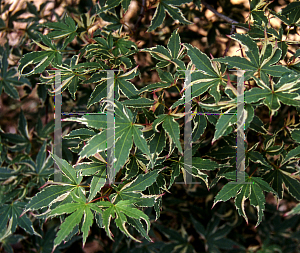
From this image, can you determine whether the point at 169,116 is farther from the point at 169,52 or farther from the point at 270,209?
the point at 270,209

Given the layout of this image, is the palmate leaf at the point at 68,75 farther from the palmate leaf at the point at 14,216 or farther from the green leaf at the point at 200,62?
the palmate leaf at the point at 14,216

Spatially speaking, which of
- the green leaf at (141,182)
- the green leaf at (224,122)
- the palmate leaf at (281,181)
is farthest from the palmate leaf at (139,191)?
the palmate leaf at (281,181)

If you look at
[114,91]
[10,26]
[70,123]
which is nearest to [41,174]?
[70,123]

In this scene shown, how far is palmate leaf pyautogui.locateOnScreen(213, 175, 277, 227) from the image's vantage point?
82 cm

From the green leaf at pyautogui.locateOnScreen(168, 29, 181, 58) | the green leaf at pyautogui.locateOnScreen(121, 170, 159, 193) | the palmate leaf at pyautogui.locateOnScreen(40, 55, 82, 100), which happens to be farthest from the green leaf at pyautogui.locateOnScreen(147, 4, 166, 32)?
the green leaf at pyautogui.locateOnScreen(121, 170, 159, 193)

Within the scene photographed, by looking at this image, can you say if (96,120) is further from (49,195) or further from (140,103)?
(49,195)

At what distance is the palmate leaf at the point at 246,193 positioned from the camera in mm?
822

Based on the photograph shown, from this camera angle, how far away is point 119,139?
29.3 inches

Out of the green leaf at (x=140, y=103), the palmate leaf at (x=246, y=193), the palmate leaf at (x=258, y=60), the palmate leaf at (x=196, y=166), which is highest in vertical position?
the palmate leaf at (x=258, y=60)

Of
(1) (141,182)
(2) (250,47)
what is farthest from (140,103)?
(2) (250,47)

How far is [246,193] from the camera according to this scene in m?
0.84

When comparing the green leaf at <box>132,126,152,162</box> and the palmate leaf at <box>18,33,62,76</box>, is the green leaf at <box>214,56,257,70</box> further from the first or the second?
the palmate leaf at <box>18,33,62,76</box>

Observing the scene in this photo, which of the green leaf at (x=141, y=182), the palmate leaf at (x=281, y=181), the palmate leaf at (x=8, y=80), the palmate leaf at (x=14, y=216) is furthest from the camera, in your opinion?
the palmate leaf at (x=8, y=80)

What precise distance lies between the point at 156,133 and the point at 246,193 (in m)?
0.30
